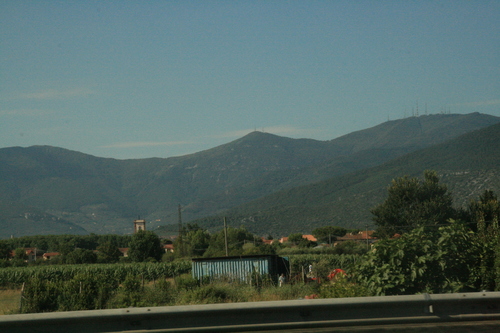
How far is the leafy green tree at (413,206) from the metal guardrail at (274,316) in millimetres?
80915

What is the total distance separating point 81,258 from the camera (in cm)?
9025

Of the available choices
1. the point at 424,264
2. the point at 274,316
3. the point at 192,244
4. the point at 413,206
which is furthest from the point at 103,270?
the point at 192,244

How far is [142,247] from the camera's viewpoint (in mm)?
105500

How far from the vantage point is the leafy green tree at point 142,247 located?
105125 mm

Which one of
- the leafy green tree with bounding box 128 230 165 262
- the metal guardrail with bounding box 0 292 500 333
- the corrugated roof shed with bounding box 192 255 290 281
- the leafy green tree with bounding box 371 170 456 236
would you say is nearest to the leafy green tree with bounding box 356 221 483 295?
the metal guardrail with bounding box 0 292 500 333

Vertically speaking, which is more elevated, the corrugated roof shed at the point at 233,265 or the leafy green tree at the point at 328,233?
the corrugated roof shed at the point at 233,265

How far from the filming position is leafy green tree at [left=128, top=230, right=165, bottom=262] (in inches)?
4139

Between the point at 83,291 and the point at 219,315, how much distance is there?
9.24 metres

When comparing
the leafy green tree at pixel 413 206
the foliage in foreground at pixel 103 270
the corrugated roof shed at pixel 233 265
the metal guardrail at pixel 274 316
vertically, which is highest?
the leafy green tree at pixel 413 206

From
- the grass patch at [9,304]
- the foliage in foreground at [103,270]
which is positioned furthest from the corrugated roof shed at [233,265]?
the foliage in foreground at [103,270]

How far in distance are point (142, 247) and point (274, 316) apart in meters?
102

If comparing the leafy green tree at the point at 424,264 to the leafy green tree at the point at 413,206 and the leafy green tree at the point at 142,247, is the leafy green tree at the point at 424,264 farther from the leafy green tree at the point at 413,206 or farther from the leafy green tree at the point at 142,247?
the leafy green tree at the point at 142,247

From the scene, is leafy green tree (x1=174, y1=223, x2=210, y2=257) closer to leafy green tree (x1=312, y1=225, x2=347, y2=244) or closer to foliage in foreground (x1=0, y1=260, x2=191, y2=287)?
leafy green tree (x1=312, y1=225, x2=347, y2=244)

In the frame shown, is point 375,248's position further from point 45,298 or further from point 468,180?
point 468,180
